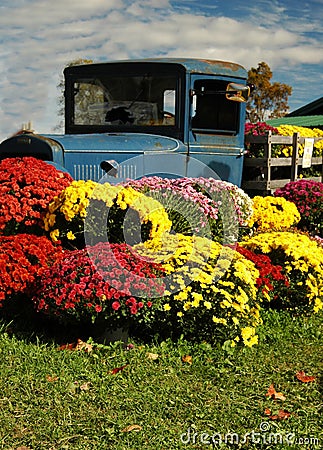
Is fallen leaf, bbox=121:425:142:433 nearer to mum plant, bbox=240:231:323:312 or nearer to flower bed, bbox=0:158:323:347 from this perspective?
flower bed, bbox=0:158:323:347

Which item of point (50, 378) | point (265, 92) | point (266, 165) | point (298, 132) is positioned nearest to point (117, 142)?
point (50, 378)

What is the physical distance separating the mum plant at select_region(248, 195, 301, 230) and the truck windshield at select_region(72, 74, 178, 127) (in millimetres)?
1837

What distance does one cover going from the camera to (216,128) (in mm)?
8234

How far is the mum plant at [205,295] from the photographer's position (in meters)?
4.87

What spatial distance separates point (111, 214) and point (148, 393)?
187 centimetres

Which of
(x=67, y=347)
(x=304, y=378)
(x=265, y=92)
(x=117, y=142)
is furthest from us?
(x=265, y=92)

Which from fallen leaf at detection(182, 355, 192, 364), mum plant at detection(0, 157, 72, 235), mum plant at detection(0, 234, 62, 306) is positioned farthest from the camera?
mum plant at detection(0, 157, 72, 235)

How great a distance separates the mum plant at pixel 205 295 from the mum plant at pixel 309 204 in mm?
4577

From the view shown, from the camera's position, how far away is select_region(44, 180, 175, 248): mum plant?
217 inches

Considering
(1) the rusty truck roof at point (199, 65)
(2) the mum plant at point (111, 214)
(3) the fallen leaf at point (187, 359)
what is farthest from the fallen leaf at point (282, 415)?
(1) the rusty truck roof at point (199, 65)

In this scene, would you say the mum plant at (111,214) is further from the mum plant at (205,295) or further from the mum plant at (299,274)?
the mum plant at (299,274)

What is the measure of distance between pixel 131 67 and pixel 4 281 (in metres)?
3.67

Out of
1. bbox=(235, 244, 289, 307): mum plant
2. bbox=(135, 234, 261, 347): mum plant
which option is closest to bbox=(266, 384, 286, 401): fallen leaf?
bbox=(135, 234, 261, 347): mum plant

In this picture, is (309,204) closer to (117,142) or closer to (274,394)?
(117,142)
